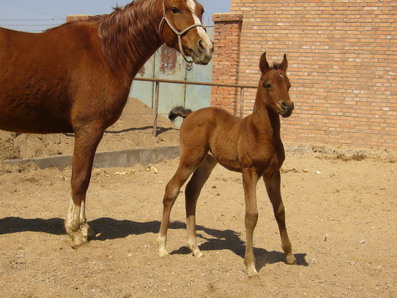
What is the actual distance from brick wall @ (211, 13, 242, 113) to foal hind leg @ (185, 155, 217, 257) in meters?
8.59

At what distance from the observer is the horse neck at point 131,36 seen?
5324mm

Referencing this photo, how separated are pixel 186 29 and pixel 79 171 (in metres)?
1.80

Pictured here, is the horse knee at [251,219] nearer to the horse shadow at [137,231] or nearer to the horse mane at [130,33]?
the horse shadow at [137,231]

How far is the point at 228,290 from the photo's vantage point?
13.5 feet

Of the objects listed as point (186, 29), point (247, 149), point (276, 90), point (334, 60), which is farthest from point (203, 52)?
point (334, 60)

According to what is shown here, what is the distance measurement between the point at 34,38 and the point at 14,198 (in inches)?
110

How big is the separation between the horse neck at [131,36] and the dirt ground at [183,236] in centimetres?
197

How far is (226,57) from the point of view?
13.8 m

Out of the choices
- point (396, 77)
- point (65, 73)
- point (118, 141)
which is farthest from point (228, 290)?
point (396, 77)

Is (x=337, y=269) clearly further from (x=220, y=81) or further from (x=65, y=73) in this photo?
(x=220, y=81)

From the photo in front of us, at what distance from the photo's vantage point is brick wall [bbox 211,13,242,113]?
13648 millimetres

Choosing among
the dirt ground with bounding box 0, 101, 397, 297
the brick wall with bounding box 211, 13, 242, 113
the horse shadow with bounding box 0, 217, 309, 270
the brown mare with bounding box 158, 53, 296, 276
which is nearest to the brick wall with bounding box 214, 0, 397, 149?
the brick wall with bounding box 211, 13, 242, 113

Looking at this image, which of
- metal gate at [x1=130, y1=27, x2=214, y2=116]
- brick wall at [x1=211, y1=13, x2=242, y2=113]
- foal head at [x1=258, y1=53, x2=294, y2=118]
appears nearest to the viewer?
foal head at [x1=258, y1=53, x2=294, y2=118]

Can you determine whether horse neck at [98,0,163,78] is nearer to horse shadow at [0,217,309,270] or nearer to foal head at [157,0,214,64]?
foal head at [157,0,214,64]
